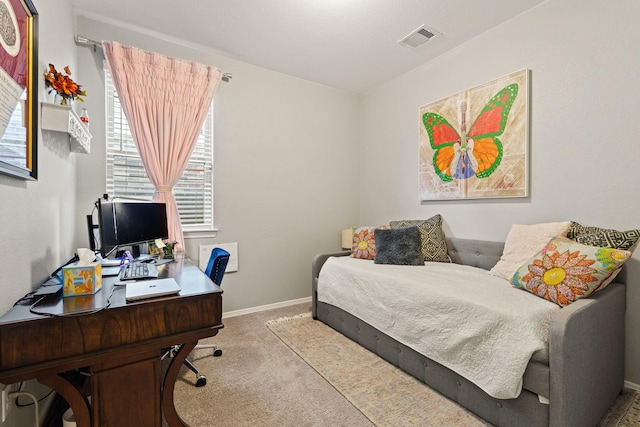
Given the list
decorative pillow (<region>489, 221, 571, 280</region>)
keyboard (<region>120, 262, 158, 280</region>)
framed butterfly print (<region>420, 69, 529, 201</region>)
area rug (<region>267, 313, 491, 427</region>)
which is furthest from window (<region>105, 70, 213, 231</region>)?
decorative pillow (<region>489, 221, 571, 280</region>)

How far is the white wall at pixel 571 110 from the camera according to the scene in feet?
6.12

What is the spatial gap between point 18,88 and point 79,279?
828 millimetres

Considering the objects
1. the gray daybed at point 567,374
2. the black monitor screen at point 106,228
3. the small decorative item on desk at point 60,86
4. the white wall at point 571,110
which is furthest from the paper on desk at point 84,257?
the white wall at point 571,110

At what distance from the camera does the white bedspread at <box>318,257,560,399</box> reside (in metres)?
1.44

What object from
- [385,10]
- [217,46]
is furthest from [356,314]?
[217,46]

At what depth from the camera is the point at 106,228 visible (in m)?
1.79

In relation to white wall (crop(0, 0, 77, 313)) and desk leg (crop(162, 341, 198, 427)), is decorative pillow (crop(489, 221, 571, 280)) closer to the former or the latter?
desk leg (crop(162, 341, 198, 427))

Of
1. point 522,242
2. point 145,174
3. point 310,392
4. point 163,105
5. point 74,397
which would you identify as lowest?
point 310,392

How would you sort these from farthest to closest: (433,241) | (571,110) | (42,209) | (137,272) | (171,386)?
(433,241), (571,110), (137,272), (42,209), (171,386)

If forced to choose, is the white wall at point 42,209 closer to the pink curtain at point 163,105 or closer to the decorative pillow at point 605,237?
the pink curtain at point 163,105

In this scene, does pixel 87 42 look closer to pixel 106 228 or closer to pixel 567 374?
pixel 106 228

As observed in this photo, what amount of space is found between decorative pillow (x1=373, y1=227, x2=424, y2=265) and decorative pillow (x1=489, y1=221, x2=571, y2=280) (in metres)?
0.63

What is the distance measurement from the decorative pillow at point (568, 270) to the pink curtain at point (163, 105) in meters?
2.76

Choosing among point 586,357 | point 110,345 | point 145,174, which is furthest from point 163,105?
point 586,357
